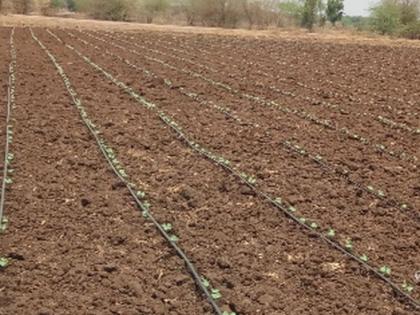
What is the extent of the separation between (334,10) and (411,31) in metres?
18.4

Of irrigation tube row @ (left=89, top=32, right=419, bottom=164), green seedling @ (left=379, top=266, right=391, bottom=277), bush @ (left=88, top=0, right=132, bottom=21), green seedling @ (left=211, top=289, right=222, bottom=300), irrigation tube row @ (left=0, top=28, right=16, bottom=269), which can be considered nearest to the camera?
green seedling @ (left=211, top=289, right=222, bottom=300)

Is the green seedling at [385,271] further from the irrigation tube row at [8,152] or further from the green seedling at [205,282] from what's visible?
the irrigation tube row at [8,152]

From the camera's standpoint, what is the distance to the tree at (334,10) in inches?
2199

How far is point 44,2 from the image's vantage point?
146 ft

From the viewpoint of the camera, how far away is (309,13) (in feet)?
151

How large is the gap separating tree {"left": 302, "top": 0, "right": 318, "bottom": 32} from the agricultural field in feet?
113

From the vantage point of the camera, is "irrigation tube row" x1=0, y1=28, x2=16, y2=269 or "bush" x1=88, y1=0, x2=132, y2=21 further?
"bush" x1=88, y1=0, x2=132, y2=21

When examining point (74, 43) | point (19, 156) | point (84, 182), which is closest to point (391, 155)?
point (84, 182)

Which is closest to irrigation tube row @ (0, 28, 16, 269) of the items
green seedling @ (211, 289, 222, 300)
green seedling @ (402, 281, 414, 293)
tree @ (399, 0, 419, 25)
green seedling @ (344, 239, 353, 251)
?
green seedling @ (211, 289, 222, 300)

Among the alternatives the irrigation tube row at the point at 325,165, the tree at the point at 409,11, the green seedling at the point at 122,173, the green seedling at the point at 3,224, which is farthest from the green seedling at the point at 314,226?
the tree at the point at 409,11

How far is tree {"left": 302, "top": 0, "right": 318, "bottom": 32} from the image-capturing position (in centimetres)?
4550

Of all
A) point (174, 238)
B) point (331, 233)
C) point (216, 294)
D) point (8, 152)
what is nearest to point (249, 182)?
point (331, 233)

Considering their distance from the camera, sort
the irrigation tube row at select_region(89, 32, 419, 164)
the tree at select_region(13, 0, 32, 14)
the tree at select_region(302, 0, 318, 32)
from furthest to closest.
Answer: the tree at select_region(302, 0, 318, 32)
the tree at select_region(13, 0, 32, 14)
the irrigation tube row at select_region(89, 32, 419, 164)

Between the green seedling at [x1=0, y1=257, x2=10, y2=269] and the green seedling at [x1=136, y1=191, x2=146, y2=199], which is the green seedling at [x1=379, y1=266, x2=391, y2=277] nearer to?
the green seedling at [x1=136, y1=191, x2=146, y2=199]
